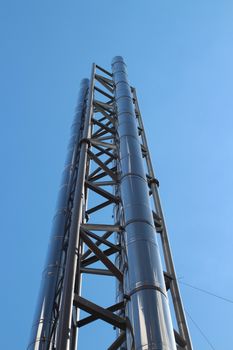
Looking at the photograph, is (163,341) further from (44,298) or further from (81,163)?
(81,163)

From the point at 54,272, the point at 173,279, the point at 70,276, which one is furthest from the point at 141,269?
the point at 54,272

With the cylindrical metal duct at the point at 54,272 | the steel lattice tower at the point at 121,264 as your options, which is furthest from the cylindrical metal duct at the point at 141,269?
the cylindrical metal duct at the point at 54,272

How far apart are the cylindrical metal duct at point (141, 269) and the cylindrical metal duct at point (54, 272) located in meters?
2.03

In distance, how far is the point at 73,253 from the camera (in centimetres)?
592

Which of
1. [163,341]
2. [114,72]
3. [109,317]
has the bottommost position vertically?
[163,341]

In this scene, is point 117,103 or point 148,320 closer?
point 148,320

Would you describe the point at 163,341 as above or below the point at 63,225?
below

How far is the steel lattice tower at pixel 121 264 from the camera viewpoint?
488 centimetres

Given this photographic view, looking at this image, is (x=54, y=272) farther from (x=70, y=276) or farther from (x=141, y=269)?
(x=141, y=269)

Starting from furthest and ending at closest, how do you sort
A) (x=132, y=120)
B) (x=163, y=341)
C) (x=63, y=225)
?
(x=132, y=120) → (x=63, y=225) → (x=163, y=341)

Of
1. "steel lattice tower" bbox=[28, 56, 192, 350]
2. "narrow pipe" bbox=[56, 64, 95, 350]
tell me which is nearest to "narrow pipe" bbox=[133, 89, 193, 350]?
"steel lattice tower" bbox=[28, 56, 192, 350]

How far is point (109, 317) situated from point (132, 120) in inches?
231

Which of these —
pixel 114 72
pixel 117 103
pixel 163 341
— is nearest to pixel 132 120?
pixel 117 103

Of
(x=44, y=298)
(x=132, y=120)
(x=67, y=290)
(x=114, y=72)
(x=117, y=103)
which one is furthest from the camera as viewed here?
(x=114, y=72)
